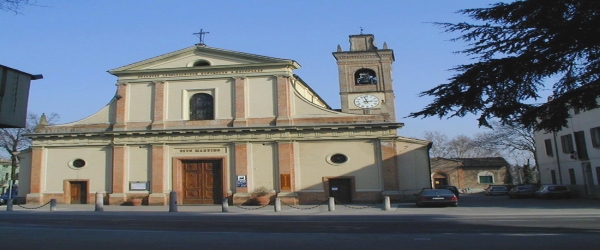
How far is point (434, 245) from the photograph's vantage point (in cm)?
952

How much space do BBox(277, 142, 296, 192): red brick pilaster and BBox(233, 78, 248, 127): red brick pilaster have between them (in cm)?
288

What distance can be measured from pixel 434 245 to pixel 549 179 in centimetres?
3640

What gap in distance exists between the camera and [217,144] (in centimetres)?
2902

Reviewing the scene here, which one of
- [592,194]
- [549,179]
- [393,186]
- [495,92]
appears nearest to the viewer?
[495,92]

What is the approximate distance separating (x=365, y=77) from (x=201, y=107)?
1529 centimetres

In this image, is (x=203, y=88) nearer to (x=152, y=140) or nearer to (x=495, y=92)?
(x=152, y=140)

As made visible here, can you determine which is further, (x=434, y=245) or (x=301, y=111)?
(x=301, y=111)

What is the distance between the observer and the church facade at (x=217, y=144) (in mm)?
28109

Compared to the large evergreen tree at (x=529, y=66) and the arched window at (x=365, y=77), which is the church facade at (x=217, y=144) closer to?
the arched window at (x=365, y=77)

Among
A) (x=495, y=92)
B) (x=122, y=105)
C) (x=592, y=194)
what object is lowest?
A: (x=592, y=194)

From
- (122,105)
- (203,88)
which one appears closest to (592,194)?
(203,88)

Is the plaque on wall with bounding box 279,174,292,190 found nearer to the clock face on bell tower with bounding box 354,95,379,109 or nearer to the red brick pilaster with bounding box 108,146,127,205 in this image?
the red brick pilaster with bounding box 108,146,127,205

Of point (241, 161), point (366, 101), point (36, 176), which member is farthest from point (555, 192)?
point (36, 176)

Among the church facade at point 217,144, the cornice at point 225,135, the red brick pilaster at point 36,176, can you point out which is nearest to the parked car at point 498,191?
the church facade at point 217,144
